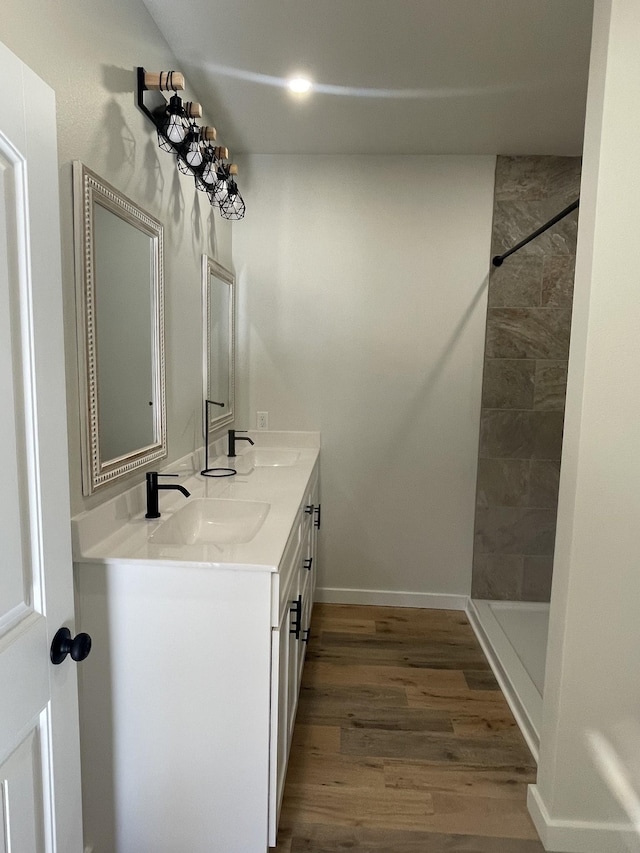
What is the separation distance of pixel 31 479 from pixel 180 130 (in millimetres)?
1395

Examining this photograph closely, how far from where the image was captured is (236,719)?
1.27 metres

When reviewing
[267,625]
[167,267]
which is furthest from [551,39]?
[267,625]

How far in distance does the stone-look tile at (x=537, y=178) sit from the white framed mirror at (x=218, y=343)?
1595 mm

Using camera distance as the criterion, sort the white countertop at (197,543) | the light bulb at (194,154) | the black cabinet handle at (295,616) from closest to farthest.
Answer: the white countertop at (197,543) < the black cabinet handle at (295,616) < the light bulb at (194,154)

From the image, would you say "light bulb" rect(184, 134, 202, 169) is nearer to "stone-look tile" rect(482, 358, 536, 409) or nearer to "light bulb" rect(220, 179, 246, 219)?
"light bulb" rect(220, 179, 246, 219)

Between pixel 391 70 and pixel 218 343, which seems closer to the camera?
pixel 391 70

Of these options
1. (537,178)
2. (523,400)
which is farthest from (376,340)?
(537,178)

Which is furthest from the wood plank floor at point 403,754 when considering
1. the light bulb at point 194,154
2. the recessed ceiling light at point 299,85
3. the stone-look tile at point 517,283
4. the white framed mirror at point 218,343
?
the recessed ceiling light at point 299,85

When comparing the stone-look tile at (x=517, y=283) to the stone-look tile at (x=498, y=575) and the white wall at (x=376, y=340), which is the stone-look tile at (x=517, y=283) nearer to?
the white wall at (x=376, y=340)

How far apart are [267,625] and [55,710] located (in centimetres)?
49

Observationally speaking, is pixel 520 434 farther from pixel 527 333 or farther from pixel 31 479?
pixel 31 479

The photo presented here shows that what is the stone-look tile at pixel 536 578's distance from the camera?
299cm

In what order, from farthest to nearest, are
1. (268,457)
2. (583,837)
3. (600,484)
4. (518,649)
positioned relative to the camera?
(268,457), (518,649), (583,837), (600,484)

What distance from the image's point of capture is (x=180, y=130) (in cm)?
170
